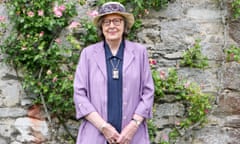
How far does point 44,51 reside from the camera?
3090 millimetres

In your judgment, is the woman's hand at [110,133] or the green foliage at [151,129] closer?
the woman's hand at [110,133]

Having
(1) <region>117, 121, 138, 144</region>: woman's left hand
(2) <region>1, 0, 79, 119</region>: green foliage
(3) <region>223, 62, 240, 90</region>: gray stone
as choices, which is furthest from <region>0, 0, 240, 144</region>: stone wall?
(1) <region>117, 121, 138, 144</region>: woman's left hand

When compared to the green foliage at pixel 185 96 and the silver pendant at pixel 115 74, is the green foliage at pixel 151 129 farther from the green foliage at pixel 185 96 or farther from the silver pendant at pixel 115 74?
the silver pendant at pixel 115 74

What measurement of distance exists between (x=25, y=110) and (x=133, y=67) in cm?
117

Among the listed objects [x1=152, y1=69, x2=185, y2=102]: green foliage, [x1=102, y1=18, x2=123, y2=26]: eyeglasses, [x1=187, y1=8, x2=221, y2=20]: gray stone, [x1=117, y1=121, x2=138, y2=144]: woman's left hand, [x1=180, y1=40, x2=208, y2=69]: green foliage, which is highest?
[x1=187, y1=8, x2=221, y2=20]: gray stone

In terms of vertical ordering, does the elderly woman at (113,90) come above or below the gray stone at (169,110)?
above

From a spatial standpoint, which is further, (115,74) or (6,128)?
(6,128)

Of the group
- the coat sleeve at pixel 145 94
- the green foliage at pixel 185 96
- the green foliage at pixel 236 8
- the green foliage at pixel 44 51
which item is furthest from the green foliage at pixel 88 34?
the green foliage at pixel 236 8

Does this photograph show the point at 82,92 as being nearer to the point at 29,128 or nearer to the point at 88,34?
the point at 88,34

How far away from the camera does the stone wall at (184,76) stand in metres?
3.15

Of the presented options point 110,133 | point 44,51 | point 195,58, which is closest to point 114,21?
point 110,133

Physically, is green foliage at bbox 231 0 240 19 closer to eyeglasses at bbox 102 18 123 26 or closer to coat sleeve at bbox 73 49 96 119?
eyeglasses at bbox 102 18 123 26

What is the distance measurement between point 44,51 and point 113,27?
2.99 feet

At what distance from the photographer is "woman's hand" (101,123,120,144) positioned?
2.28 meters
